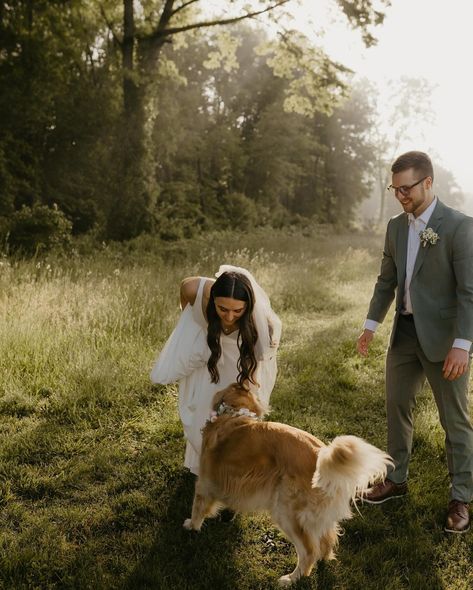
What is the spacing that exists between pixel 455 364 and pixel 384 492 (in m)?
1.31

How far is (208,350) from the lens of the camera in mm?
3658

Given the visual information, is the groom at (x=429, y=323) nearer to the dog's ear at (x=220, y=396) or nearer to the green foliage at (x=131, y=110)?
the dog's ear at (x=220, y=396)

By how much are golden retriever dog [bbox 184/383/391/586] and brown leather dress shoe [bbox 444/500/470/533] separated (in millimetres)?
935

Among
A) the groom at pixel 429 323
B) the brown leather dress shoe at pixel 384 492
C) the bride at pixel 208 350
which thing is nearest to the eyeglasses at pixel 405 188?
the groom at pixel 429 323

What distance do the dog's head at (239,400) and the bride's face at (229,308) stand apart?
1.60ft

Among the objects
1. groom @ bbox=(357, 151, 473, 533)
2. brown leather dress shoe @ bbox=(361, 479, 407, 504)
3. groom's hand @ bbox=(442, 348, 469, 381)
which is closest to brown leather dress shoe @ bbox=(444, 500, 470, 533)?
groom @ bbox=(357, 151, 473, 533)

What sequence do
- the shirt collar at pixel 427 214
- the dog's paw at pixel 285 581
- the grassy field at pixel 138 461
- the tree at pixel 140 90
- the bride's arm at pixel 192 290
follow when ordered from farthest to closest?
1. the tree at pixel 140 90
2. the bride's arm at pixel 192 290
3. the shirt collar at pixel 427 214
4. the grassy field at pixel 138 461
5. the dog's paw at pixel 285 581

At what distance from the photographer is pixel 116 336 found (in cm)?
623

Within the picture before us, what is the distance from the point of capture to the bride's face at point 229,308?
10.7 ft

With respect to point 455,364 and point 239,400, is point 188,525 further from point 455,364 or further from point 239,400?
point 455,364

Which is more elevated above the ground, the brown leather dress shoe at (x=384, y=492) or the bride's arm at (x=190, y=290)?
the bride's arm at (x=190, y=290)

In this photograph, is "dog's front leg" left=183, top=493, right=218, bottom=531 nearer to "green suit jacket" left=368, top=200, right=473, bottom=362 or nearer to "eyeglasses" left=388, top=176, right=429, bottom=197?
"green suit jacket" left=368, top=200, right=473, bottom=362

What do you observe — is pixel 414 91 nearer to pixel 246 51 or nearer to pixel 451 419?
pixel 246 51

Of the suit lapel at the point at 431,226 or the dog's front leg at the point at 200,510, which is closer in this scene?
the dog's front leg at the point at 200,510
